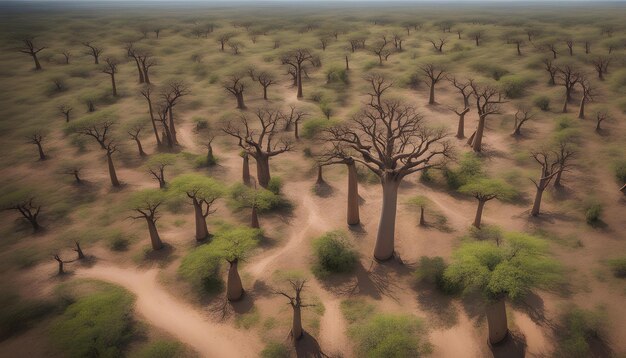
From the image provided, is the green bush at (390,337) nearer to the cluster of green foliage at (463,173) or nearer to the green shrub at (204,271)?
the green shrub at (204,271)

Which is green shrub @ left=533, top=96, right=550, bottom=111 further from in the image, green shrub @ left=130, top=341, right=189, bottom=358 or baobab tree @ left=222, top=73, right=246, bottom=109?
green shrub @ left=130, top=341, right=189, bottom=358

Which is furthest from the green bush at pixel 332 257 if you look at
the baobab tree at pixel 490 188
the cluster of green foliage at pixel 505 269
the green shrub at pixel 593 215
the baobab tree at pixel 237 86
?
the baobab tree at pixel 237 86

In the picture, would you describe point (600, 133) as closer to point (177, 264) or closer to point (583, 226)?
point (583, 226)

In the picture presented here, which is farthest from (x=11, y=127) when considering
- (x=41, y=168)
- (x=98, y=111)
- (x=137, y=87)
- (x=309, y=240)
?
(x=309, y=240)

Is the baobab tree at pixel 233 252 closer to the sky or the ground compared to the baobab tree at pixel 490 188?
closer to the ground

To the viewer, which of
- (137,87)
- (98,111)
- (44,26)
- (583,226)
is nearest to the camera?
(583,226)

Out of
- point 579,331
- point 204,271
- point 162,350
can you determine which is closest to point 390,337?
point 579,331

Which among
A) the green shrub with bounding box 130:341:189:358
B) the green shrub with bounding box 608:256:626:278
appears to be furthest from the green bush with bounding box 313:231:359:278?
the green shrub with bounding box 608:256:626:278
